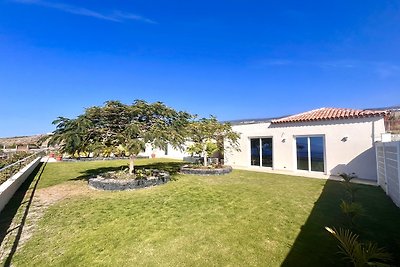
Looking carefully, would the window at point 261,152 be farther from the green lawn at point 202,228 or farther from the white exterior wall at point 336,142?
the green lawn at point 202,228

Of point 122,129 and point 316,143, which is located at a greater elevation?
point 122,129

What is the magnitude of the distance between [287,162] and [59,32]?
2461 centimetres

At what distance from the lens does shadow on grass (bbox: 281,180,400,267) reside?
4957mm

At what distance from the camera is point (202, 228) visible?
22.0 ft

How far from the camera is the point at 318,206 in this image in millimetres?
8672

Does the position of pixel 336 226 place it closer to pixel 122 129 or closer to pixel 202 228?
pixel 202 228

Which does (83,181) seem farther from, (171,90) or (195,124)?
(171,90)

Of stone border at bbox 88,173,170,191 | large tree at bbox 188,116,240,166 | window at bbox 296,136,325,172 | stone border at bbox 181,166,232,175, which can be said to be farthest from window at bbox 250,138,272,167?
stone border at bbox 88,173,170,191

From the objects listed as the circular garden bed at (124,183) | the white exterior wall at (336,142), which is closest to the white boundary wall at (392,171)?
the white exterior wall at (336,142)

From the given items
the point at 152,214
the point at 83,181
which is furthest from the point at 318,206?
the point at 83,181

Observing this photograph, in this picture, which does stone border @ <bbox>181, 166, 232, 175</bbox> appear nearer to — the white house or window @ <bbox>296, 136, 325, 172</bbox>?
the white house

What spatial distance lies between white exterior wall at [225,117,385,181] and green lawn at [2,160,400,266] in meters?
3.36

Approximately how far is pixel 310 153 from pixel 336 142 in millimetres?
1953

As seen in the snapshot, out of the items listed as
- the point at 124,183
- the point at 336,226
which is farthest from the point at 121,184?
the point at 336,226
